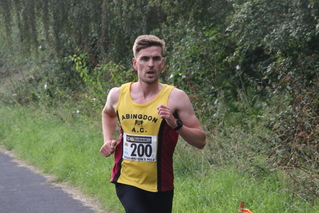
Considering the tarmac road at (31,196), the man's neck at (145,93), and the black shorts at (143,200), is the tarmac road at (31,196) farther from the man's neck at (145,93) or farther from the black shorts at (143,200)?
the man's neck at (145,93)

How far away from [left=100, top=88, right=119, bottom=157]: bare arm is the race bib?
12cm

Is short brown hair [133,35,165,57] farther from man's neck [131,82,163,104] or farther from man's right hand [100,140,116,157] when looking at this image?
man's right hand [100,140,116,157]

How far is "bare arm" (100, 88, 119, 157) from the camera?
4.47 meters

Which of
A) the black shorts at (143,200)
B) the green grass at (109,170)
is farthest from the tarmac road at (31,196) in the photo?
the black shorts at (143,200)

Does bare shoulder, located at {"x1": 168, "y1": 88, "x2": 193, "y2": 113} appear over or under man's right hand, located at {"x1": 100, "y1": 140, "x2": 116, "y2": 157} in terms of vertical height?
over

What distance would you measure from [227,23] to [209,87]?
4.45 feet

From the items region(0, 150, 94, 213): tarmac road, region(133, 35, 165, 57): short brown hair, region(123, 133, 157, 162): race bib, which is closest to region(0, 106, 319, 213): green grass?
region(0, 150, 94, 213): tarmac road

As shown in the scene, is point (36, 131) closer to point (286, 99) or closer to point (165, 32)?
point (165, 32)

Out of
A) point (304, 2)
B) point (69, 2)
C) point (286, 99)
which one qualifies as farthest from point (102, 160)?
point (69, 2)

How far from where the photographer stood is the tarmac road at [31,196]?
25.4 feet

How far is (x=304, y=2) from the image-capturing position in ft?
27.6

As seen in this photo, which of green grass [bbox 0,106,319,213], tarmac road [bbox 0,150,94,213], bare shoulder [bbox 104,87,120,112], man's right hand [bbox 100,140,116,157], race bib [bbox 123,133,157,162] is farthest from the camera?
tarmac road [bbox 0,150,94,213]

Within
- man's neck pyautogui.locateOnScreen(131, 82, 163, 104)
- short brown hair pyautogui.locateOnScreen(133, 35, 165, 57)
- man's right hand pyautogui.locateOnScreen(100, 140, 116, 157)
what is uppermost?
short brown hair pyautogui.locateOnScreen(133, 35, 165, 57)

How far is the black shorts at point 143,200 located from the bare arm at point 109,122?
0.28m
